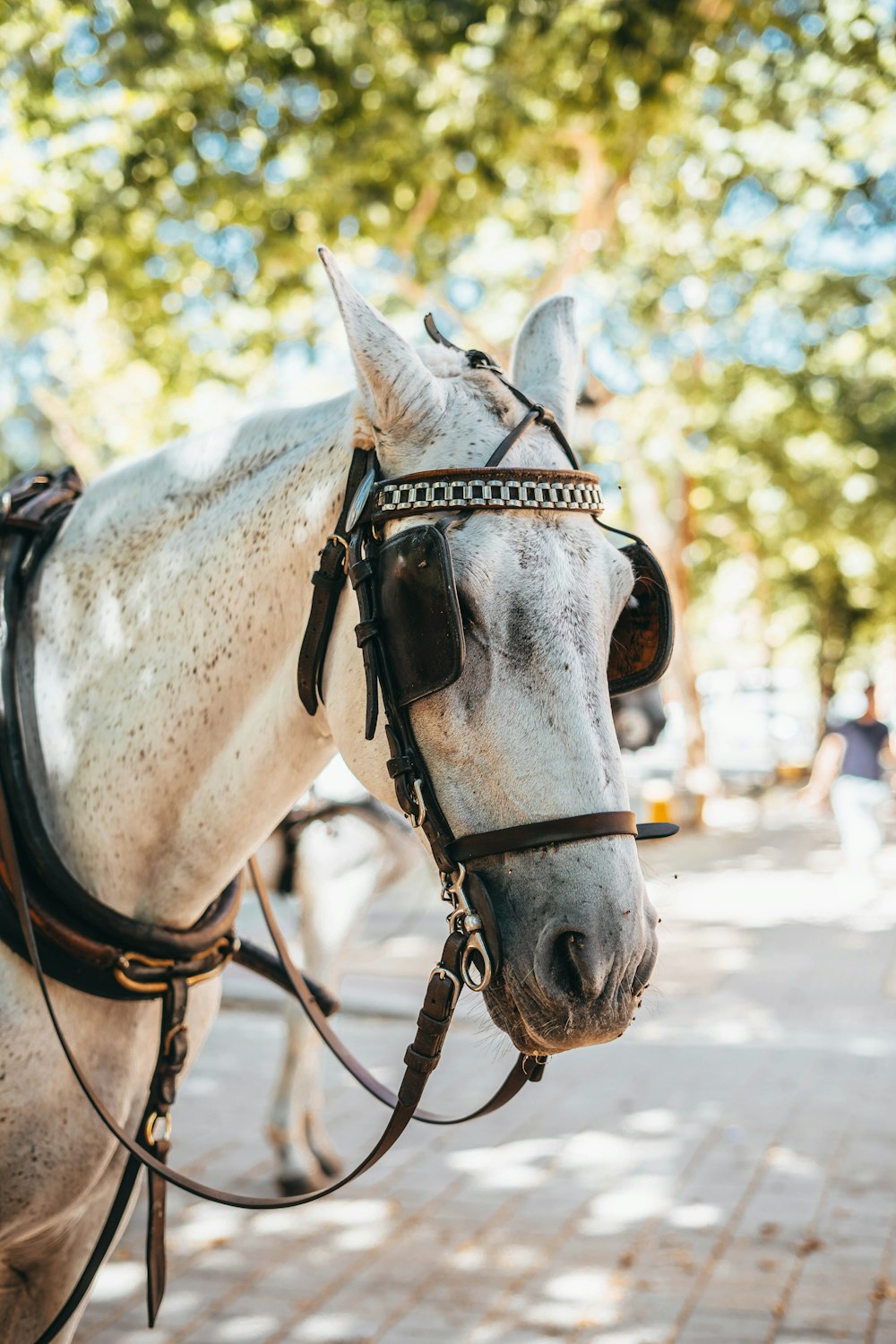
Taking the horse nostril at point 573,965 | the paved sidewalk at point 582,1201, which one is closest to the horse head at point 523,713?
the horse nostril at point 573,965

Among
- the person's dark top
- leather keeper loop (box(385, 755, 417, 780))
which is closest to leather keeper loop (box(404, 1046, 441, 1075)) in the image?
leather keeper loop (box(385, 755, 417, 780))

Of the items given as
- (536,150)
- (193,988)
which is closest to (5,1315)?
(193,988)

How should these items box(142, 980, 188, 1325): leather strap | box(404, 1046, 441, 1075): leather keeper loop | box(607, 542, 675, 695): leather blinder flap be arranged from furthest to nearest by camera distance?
box(142, 980, 188, 1325): leather strap → box(607, 542, 675, 695): leather blinder flap → box(404, 1046, 441, 1075): leather keeper loop

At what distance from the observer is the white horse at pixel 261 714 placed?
156cm

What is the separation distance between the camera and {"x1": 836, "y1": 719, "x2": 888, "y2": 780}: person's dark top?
1075cm

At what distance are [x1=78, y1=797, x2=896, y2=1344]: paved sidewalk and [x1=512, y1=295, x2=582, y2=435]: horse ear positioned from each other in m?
0.97

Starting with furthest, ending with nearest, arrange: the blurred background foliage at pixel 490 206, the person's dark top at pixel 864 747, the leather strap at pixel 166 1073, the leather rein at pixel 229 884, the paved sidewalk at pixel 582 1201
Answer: the person's dark top at pixel 864 747 < the blurred background foliage at pixel 490 206 < the paved sidewalk at pixel 582 1201 < the leather strap at pixel 166 1073 < the leather rein at pixel 229 884

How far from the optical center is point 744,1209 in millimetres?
4320

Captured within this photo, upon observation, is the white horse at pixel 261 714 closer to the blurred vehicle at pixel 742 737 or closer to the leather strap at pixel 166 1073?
the leather strap at pixel 166 1073

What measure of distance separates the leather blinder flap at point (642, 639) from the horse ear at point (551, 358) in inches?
11.6

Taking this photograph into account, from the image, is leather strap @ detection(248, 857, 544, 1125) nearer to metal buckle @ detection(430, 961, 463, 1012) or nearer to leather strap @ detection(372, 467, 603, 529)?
metal buckle @ detection(430, 961, 463, 1012)

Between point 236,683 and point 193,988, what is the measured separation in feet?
2.09

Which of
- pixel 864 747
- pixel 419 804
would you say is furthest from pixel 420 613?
pixel 864 747

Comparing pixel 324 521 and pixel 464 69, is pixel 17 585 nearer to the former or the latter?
pixel 324 521
